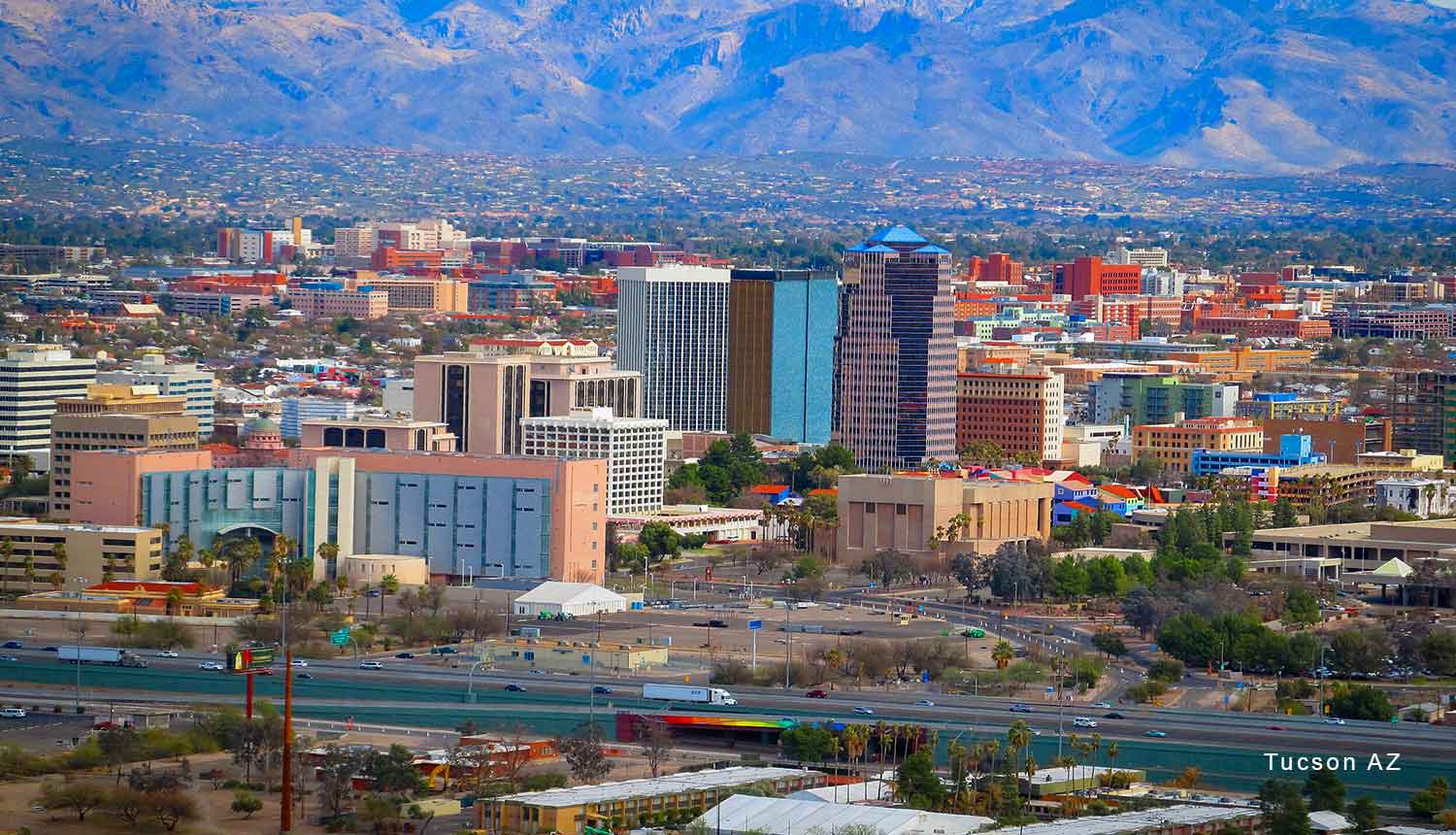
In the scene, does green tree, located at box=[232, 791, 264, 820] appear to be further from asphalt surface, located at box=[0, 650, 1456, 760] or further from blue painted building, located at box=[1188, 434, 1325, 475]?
blue painted building, located at box=[1188, 434, 1325, 475]

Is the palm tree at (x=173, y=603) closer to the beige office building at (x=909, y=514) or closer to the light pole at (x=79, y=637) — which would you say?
the light pole at (x=79, y=637)

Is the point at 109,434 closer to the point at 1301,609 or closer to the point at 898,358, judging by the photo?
the point at 898,358

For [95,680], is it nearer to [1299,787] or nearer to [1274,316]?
[1299,787]

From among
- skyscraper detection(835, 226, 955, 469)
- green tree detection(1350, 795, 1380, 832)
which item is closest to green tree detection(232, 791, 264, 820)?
green tree detection(1350, 795, 1380, 832)


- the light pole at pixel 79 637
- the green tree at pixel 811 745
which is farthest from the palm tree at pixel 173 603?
the green tree at pixel 811 745

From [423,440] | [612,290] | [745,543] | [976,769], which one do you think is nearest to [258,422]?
[423,440]

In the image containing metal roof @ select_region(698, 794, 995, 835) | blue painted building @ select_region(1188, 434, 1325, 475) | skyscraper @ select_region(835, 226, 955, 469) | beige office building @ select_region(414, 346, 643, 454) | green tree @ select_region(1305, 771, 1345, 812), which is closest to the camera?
metal roof @ select_region(698, 794, 995, 835)
